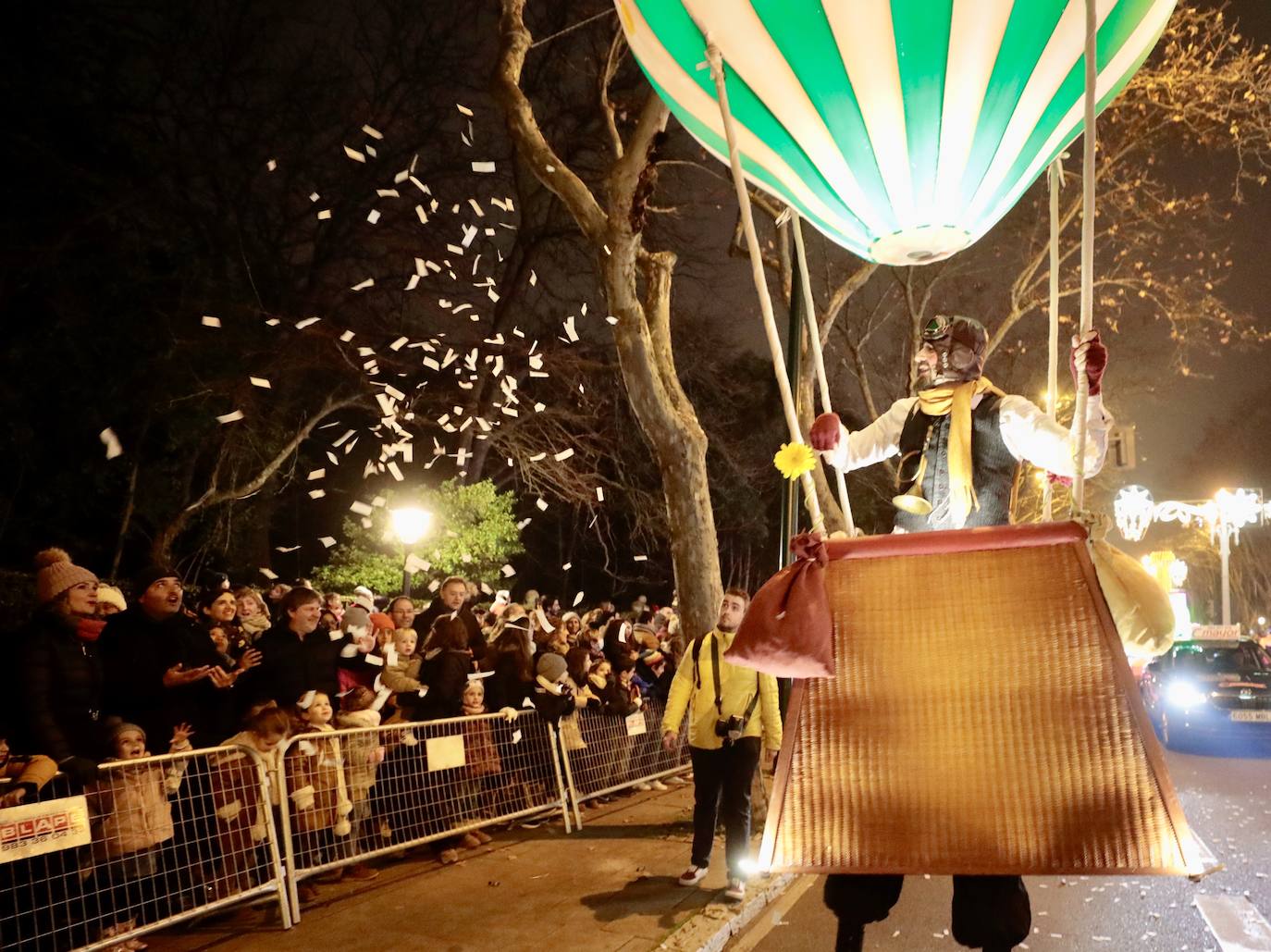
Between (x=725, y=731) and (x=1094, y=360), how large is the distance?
4.24 m

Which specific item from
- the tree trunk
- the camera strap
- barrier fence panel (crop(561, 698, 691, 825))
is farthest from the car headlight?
the camera strap

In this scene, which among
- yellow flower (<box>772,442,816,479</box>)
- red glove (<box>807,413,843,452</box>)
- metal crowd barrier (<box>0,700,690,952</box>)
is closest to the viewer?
yellow flower (<box>772,442,816,479</box>)

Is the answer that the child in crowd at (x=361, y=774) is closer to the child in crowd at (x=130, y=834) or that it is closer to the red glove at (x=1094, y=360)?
the child in crowd at (x=130, y=834)

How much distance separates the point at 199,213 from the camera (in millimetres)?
16016

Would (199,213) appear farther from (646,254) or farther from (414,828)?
(414,828)

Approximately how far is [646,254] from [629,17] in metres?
5.67

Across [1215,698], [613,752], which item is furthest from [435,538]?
[1215,698]

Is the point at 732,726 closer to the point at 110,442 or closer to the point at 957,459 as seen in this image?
the point at 957,459

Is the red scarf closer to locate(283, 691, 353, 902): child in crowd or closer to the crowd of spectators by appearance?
the crowd of spectators

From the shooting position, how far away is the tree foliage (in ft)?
51.1

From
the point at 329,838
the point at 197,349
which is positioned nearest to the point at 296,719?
the point at 329,838

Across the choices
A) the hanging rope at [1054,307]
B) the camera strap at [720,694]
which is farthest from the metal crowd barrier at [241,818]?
the hanging rope at [1054,307]

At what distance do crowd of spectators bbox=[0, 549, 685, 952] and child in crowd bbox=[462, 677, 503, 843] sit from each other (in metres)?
0.02

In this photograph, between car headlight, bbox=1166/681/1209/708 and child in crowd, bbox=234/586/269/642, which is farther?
car headlight, bbox=1166/681/1209/708
